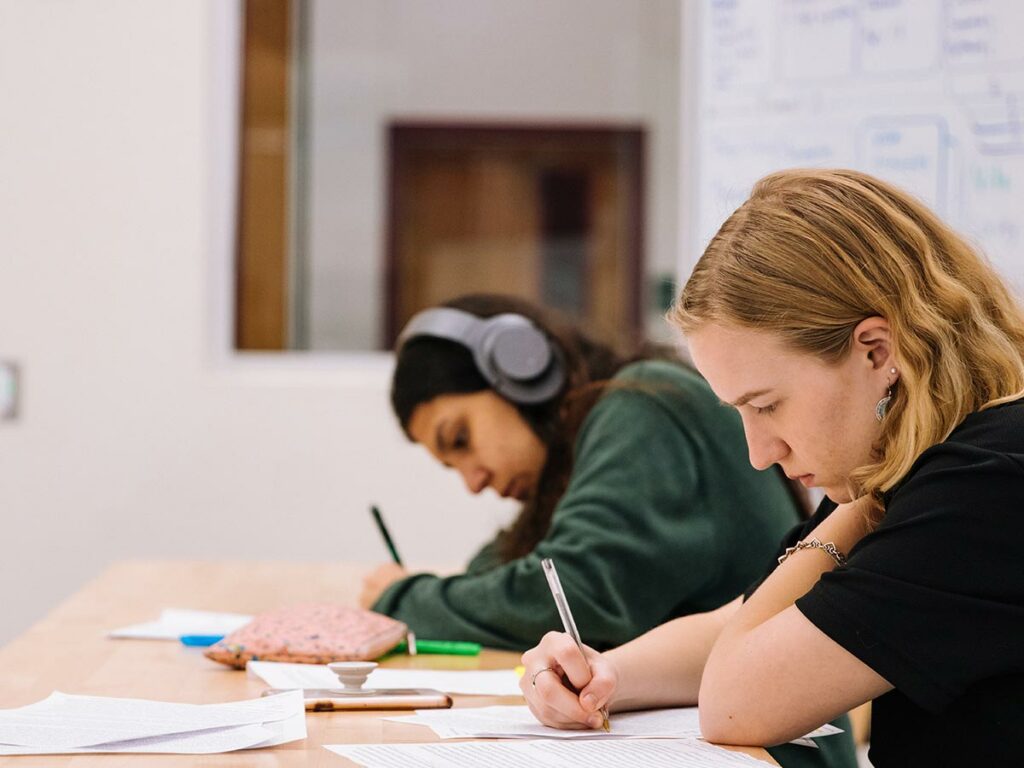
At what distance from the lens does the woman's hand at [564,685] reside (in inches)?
46.6

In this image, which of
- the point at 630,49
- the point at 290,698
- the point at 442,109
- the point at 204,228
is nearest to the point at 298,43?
the point at 442,109

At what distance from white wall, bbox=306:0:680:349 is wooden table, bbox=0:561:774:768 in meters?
1.60

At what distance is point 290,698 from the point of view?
125cm

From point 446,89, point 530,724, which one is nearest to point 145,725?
point 530,724

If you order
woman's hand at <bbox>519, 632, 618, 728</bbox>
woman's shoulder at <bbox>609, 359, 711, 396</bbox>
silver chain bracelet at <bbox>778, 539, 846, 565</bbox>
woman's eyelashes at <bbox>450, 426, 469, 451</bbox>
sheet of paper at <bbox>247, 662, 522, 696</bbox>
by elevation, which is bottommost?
sheet of paper at <bbox>247, 662, 522, 696</bbox>

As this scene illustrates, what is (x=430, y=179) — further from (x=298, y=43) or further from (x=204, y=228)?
(x=204, y=228)

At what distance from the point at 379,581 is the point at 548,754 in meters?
0.78

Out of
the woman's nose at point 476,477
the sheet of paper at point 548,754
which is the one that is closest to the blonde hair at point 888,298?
the sheet of paper at point 548,754

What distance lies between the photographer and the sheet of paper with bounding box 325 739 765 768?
1028mm

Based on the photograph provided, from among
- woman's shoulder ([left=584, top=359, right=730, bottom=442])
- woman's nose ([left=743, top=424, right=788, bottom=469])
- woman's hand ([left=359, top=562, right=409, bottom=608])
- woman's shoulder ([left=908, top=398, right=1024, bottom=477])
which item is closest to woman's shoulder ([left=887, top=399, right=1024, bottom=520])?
woman's shoulder ([left=908, top=398, right=1024, bottom=477])

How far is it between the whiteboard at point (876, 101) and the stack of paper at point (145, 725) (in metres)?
1.35

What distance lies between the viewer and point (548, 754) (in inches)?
41.9

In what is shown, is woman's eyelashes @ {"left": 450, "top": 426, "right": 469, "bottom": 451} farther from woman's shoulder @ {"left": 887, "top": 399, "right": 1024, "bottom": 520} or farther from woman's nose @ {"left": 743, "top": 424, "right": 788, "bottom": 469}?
woman's shoulder @ {"left": 887, "top": 399, "right": 1024, "bottom": 520}

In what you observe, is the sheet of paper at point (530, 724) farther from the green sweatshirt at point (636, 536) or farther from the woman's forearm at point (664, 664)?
the green sweatshirt at point (636, 536)
